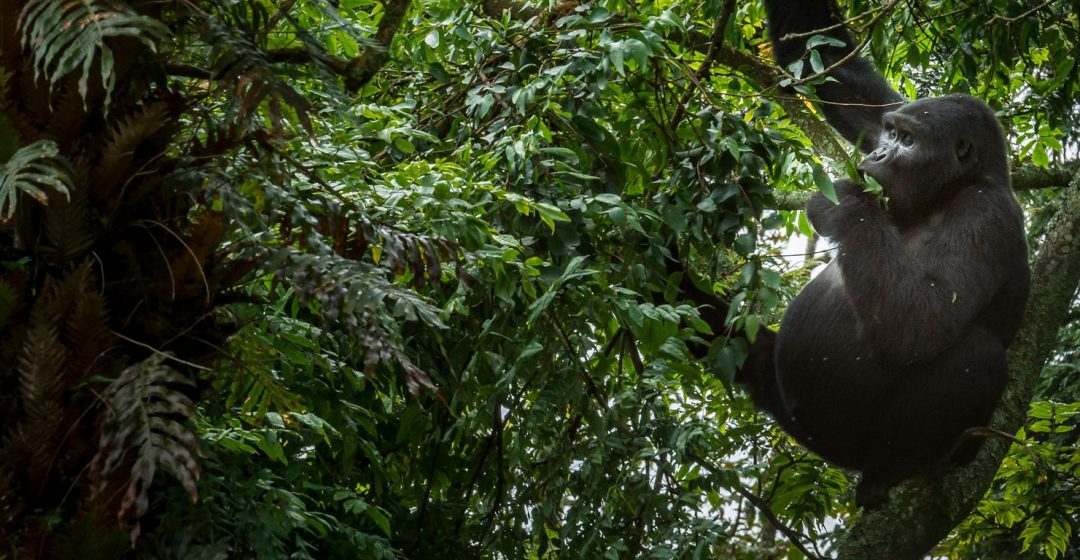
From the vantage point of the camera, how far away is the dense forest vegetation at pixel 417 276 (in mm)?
2236

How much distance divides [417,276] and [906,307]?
261 centimetres

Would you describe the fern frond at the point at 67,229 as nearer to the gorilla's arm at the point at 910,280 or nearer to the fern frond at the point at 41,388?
the fern frond at the point at 41,388

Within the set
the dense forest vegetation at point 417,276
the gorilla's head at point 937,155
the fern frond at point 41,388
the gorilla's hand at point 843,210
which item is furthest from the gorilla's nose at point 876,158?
the fern frond at point 41,388

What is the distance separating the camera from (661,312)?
10.5 feet

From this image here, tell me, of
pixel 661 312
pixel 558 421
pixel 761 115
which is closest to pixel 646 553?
pixel 558 421

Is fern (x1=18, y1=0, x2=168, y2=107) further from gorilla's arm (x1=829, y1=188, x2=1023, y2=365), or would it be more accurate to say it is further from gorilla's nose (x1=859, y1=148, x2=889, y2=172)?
gorilla's nose (x1=859, y1=148, x2=889, y2=172)

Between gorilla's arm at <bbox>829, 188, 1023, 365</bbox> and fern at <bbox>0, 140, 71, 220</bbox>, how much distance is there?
10.7 feet

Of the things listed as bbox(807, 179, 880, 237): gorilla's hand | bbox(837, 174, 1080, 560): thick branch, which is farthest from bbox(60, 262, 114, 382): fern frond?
bbox(807, 179, 880, 237): gorilla's hand

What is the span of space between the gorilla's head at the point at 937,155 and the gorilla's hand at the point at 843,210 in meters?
0.42

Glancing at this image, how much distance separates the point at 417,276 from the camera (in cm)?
262

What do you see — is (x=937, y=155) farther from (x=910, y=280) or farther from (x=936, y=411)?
(x=936, y=411)

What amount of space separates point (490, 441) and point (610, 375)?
1.92ft

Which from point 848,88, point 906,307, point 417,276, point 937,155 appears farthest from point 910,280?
point 417,276

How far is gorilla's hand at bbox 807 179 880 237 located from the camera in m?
4.58
